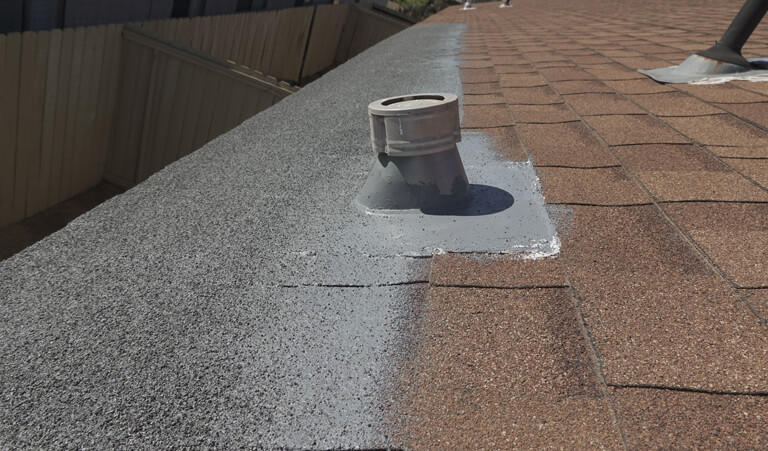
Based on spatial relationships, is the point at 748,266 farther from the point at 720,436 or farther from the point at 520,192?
the point at 520,192

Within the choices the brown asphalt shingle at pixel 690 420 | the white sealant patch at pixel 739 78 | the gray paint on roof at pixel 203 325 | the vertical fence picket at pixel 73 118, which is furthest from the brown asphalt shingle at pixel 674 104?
the vertical fence picket at pixel 73 118

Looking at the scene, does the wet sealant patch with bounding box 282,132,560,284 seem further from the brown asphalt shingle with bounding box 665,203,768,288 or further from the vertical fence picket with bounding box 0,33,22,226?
the vertical fence picket with bounding box 0,33,22,226

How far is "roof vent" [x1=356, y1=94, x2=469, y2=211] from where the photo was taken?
187 centimetres

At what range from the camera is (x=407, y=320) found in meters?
1.40

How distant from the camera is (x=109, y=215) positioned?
2033 millimetres

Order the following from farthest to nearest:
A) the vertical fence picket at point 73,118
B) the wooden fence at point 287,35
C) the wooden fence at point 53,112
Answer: the wooden fence at point 287,35 → the vertical fence picket at point 73,118 → the wooden fence at point 53,112

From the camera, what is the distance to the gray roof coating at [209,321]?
1118 mm

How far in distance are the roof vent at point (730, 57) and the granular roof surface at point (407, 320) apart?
1075 mm

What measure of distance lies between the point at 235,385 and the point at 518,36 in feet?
21.7

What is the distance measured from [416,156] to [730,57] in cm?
265

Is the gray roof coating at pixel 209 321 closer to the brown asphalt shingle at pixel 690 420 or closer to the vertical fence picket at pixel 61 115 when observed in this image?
the brown asphalt shingle at pixel 690 420

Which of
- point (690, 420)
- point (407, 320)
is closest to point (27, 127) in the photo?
point (407, 320)

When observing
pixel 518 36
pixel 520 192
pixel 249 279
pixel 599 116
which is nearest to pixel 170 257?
pixel 249 279

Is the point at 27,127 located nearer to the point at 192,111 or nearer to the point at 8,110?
the point at 8,110
